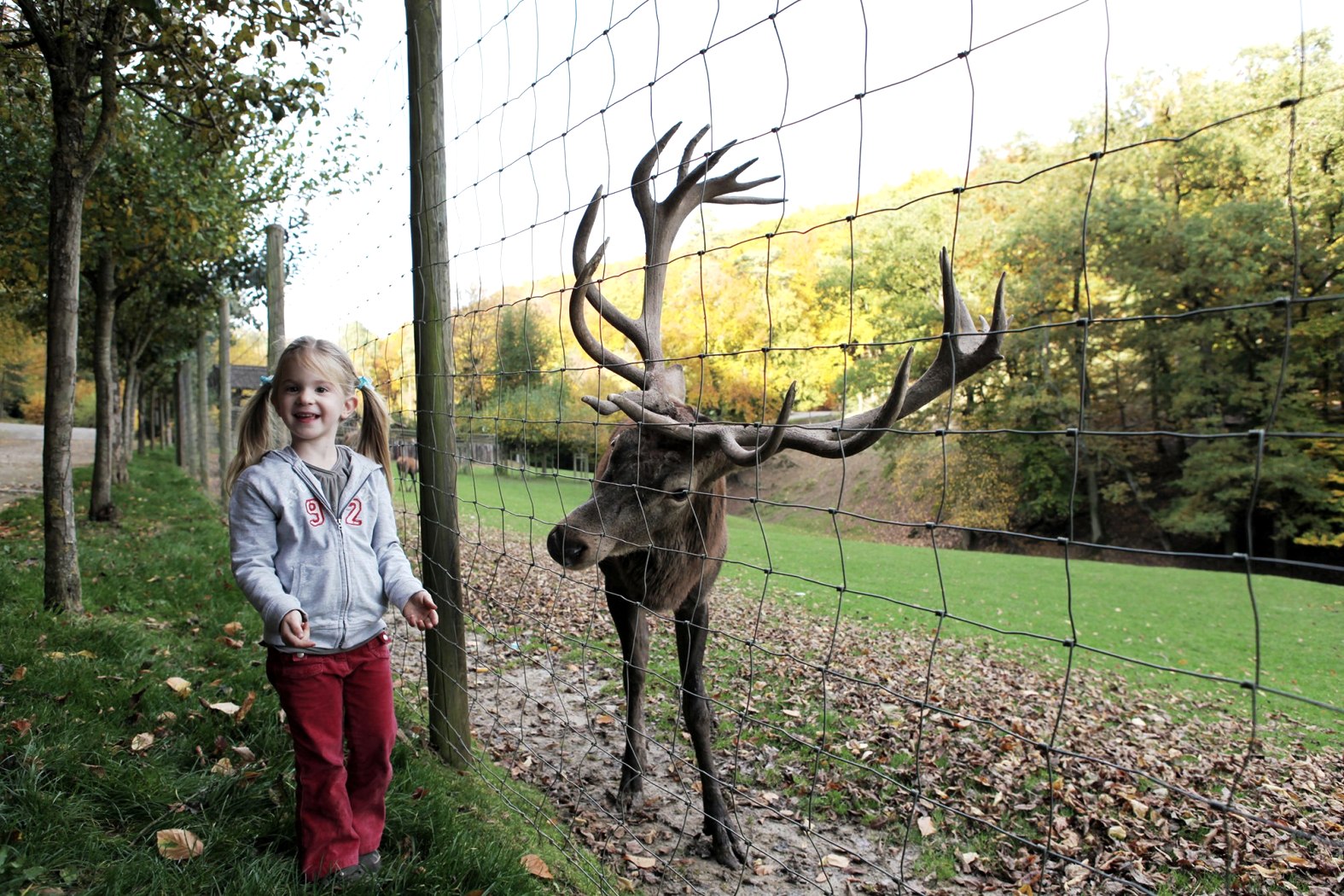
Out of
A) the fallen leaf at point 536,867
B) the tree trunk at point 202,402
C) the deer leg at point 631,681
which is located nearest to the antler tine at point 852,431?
the deer leg at point 631,681

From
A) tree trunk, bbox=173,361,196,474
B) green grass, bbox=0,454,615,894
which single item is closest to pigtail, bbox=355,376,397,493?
green grass, bbox=0,454,615,894

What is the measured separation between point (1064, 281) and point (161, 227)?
1860 cm

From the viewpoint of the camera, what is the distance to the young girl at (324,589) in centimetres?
236

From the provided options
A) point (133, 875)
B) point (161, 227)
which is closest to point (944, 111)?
point (133, 875)

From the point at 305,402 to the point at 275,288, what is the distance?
655 cm

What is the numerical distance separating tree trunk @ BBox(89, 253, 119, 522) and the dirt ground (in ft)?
4.80

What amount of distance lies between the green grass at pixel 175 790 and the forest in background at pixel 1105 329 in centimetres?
377

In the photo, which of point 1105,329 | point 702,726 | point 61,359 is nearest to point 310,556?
point 702,726

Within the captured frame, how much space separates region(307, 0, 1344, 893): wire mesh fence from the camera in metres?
2.06

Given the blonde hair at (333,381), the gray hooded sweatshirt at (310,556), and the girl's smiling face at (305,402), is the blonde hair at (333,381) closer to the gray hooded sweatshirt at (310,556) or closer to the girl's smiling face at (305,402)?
the girl's smiling face at (305,402)

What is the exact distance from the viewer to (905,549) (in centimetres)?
1588

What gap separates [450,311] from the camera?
3553mm

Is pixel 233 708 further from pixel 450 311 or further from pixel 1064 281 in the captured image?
pixel 1064 281

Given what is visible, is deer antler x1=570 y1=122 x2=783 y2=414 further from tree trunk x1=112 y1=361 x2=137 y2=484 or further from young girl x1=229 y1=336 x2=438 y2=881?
tree trunk x1=112 y1=361 x2=137 y2=484
